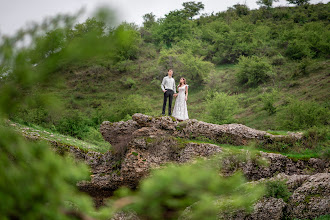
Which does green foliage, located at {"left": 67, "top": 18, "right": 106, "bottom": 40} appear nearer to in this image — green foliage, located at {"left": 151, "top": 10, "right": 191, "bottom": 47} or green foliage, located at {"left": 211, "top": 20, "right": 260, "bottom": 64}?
green foliage, located at {"left": 211, "top": 20, "right": 260, "bottom": 64}

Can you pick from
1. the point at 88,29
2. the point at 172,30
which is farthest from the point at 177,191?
the point at 172,30

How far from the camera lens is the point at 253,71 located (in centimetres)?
3114

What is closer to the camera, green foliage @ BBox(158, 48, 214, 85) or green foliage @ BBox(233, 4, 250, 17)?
green foliage @ BBox(158, 48, 214, 85)

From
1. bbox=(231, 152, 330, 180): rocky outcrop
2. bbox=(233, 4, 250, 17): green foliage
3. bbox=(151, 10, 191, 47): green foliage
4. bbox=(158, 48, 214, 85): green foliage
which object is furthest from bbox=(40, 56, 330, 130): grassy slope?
bbox=(233, 4, 250, 17): green foliage

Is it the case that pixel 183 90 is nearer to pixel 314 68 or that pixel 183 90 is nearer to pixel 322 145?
pixel 322 145

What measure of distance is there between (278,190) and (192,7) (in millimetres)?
59794

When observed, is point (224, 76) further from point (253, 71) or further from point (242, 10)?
point (242, 10)

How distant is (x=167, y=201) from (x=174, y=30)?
49294 millimetres

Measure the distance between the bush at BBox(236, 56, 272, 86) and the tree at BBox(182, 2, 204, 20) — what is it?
32.4 meters

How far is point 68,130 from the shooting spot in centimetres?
2189

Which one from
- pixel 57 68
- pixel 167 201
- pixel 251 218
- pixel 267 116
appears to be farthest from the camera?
pixel 267 116

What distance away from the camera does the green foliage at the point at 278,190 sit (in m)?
7.88

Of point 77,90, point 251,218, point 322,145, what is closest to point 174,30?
point 77,90

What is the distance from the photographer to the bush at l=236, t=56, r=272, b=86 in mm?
30719
